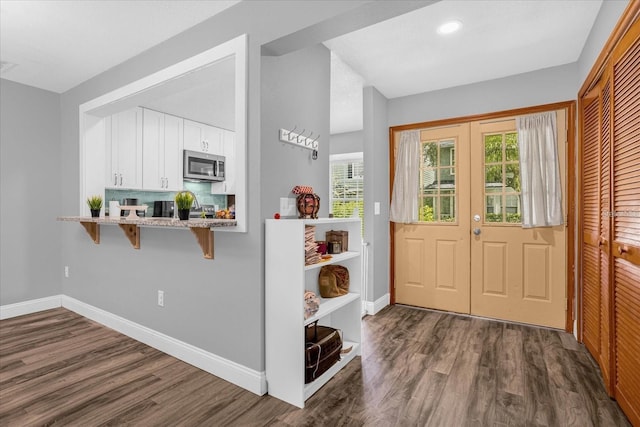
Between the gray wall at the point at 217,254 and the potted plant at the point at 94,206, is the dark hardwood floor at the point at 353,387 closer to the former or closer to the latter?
the gray wall at the point at 217,254

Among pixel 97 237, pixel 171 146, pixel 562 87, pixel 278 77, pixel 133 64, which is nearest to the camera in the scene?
pixel 278 77

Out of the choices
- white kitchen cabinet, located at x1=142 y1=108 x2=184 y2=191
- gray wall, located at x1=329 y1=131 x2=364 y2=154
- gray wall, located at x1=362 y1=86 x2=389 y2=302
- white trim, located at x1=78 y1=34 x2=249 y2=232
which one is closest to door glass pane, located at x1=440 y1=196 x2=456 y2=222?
gray wall, located at x1=362 y1=86 x2=389 y2=302

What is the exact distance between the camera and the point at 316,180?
2.58 meters

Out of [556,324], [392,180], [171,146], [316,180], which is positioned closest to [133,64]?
[171,146]

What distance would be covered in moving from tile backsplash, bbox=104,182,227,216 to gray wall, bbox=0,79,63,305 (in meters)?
0.56

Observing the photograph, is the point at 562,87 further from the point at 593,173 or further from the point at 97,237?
the point at 97,237

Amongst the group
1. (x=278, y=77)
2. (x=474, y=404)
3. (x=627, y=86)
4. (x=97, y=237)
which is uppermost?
(x=278, y=77)

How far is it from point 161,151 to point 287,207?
2685 mm

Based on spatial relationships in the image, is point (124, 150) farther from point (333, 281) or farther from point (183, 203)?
point (333, 281)

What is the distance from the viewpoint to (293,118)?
230 cm

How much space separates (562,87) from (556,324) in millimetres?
2241

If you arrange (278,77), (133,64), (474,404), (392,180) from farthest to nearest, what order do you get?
(392,180), (133,64), (278,77), (474,404)

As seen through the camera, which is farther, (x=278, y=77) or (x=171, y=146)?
(x=171, y=146)

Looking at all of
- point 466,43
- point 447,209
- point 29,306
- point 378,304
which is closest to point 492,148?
point 447,209
